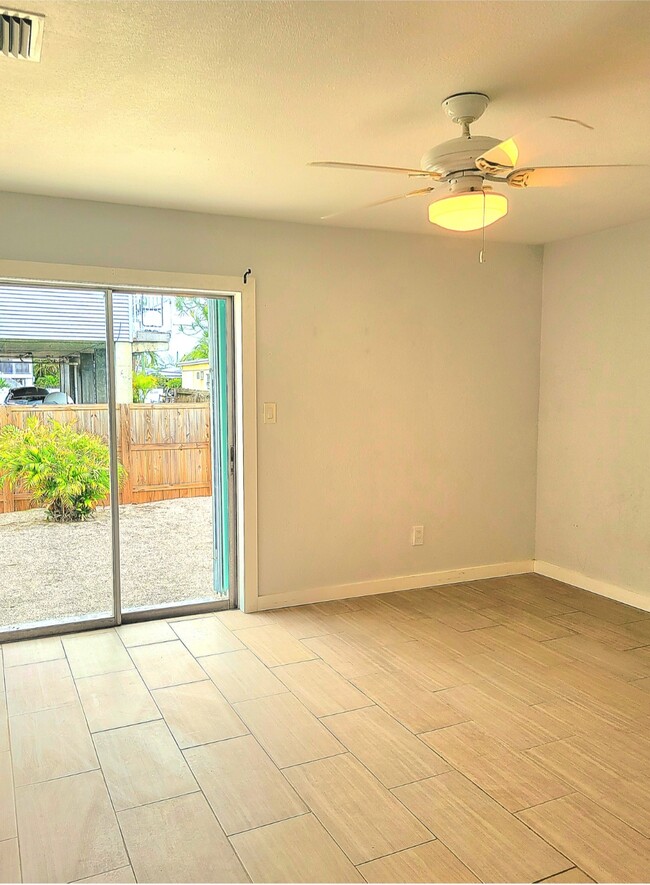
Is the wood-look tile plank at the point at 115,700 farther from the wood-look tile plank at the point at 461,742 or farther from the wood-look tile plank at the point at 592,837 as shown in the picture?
the wood-look tile plank at the point at 592,837

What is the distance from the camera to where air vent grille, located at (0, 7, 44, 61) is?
1.81 m

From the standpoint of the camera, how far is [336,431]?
4.39m

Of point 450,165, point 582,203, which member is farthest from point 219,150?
point 582,203

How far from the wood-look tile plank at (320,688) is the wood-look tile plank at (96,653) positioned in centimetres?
81

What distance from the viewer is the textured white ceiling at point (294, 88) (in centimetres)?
183

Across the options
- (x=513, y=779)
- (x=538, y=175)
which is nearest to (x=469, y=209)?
(x=538, y=175)

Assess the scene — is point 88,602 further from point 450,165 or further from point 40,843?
point 450,165

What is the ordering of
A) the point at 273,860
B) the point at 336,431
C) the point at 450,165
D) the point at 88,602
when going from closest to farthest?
the point at 273,860 < the point at 450,165 < the point at 88,602 < the point at 336,431

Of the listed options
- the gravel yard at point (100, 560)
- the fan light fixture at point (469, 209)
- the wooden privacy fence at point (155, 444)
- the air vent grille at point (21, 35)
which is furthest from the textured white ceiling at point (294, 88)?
the gravel yard at point (100, 560)

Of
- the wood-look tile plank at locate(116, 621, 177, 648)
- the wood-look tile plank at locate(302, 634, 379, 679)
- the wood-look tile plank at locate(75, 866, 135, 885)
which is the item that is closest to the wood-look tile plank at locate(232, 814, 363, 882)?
the wood-look tile plank at locate(75, 866, 135, 885)

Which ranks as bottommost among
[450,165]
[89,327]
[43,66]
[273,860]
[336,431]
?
[273,860]

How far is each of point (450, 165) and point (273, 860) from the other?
7.34 feet

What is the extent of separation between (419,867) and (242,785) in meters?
0.70

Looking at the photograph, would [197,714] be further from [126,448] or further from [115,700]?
[126,448]
